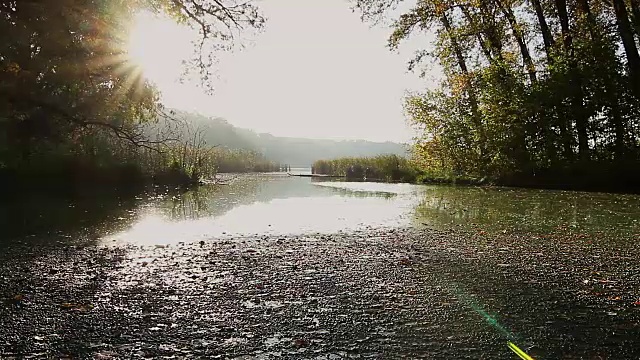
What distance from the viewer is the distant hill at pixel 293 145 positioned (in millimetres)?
75375

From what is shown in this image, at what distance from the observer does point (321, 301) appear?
2.87 m

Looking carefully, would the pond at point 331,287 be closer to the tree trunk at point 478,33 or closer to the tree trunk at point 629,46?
the tree trunk at point 629,46

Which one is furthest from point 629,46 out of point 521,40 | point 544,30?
point 521,40

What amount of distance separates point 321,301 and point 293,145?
87822 mm

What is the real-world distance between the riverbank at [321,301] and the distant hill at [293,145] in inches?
2765

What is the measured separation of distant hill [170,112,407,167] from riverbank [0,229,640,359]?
70.2 metres

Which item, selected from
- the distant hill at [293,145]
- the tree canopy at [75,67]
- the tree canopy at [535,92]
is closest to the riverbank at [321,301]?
the tree canopy at [75,67]

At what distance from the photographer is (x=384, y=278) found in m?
3.47

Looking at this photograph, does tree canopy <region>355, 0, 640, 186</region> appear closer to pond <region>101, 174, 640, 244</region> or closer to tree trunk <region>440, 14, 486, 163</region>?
tree trunk <region>440, 14, 486, 163</region>

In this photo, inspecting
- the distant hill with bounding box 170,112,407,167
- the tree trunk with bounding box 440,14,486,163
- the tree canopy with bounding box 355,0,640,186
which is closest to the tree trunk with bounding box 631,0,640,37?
the tree canopy with bounding box 355,0,640,186

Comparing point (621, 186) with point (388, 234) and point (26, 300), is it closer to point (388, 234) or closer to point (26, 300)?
point (388, 234)

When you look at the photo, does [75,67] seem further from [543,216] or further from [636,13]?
[636,13]

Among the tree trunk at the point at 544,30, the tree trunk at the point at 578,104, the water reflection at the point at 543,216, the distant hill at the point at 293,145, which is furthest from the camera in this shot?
the distant hill at the point at 293,145

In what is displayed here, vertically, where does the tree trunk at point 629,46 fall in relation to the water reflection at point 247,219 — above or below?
above
